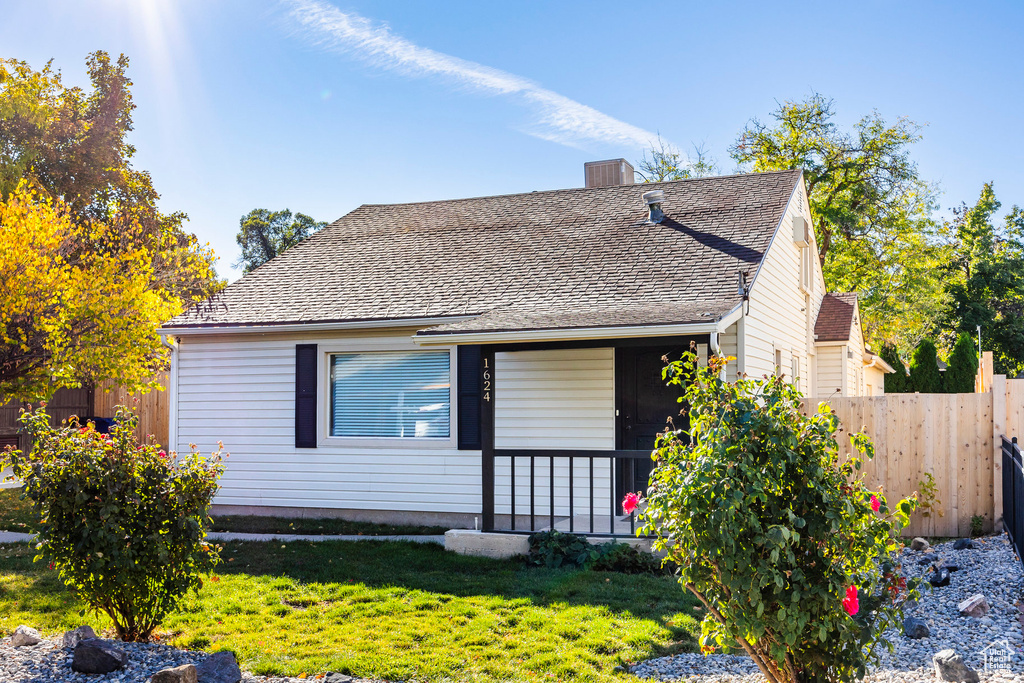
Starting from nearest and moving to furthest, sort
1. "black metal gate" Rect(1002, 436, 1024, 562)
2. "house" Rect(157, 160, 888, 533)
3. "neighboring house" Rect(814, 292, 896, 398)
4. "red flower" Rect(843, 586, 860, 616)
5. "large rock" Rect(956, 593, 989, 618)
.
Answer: "red flower" Rect(843, 586, 860, 616) < "large rock" Rect(956, 593, 989, 618) < "black metal gate" Rect(1002, 436, 1024, 562) < "house" Rect(157, 160, 888, 533) < "neighboring house" Rect(814, 292, 896, 398)

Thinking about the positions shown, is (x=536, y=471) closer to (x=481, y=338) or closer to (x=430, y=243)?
(x=481, y=338)

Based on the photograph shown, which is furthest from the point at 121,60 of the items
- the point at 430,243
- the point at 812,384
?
the point at 812,384

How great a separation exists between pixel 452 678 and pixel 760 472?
2.23 m

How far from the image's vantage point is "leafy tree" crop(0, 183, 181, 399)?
1005cm

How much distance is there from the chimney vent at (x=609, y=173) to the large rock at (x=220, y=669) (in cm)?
1166

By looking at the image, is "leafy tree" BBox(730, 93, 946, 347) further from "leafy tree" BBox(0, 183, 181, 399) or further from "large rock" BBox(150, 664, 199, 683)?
"large rock" BBox(150, 664, 199, 683)

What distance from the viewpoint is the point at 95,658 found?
14.1 feet

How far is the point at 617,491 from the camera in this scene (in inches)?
345

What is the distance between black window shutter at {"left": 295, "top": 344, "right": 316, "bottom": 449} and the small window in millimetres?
239

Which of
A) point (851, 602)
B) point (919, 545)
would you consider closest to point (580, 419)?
point (919, 545)

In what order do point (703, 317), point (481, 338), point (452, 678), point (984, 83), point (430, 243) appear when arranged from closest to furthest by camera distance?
1. point (452, 678)
2. point (703, 317)
3. point (481, 338)
4. point (430, 243)
5. point (984, 83)

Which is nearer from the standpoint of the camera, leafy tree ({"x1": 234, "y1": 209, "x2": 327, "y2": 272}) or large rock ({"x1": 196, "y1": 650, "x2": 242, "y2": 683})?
large rock ({"x1": 196, "y1": 650, "x2": 242, "y2": 683})

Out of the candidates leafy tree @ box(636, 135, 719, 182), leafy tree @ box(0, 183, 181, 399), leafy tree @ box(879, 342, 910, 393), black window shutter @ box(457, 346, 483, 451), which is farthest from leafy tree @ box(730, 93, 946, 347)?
leafy tree @ box(0, 183, 181, 399)

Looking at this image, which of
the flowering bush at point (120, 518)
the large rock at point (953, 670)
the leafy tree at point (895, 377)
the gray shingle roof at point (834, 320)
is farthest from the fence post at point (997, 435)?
the leafy tree at point (895, 377)
